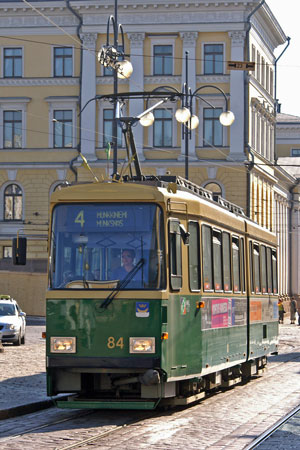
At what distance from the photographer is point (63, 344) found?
572 inches

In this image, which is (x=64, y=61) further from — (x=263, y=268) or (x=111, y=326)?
(x=111, y=326)

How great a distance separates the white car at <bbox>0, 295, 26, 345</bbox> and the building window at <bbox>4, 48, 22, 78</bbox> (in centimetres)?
2823

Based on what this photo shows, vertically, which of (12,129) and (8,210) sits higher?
(12,129)

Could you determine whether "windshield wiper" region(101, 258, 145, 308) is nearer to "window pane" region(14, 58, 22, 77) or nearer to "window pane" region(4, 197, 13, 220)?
"window pane" region(4, 197, 13, 220)

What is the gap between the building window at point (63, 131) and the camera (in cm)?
6066

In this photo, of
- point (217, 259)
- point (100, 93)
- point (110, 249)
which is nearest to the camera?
point (110, 249)

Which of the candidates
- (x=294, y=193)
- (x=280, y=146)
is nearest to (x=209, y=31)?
(x=294, y=193)

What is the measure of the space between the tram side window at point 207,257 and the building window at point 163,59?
44.0 meters

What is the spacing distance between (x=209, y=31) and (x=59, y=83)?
26.4ft

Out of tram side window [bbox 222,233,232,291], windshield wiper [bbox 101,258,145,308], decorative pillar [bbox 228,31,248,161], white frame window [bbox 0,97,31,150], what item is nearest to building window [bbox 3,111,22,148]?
white frame window [bbox 0,97,31,150]

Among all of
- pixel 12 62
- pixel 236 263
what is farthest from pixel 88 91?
pixel 236 263

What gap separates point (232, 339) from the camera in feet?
61.7

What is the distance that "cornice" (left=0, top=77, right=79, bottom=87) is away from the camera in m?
60.6

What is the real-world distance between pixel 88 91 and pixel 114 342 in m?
46.7
